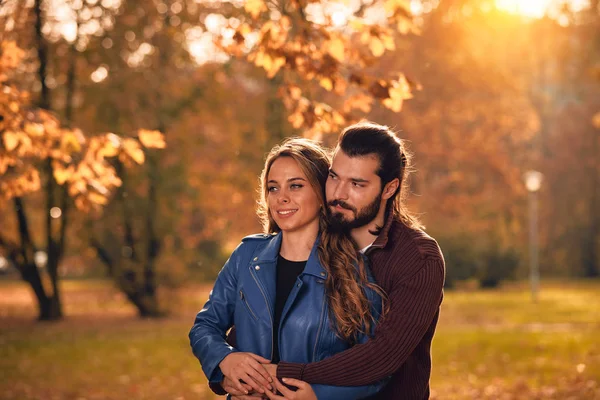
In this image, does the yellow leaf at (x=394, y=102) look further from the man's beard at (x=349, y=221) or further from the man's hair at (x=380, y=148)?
the man's beard at (x=349, y=221)

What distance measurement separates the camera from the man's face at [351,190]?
3.82m

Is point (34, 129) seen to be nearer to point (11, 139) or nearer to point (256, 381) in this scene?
point (11, 139)

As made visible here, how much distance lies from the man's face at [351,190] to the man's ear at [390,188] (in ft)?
0.25

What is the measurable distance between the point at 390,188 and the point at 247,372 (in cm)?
117

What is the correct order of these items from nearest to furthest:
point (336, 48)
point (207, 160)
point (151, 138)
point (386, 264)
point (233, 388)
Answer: point (233, 388), point (386, 264), point (336, 48), point (151, 138), point (207, 160)

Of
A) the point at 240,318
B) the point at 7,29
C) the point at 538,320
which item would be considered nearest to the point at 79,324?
the point at 7,29

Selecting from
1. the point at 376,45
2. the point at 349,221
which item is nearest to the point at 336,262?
the point at 349,221

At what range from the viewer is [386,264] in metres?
3.73

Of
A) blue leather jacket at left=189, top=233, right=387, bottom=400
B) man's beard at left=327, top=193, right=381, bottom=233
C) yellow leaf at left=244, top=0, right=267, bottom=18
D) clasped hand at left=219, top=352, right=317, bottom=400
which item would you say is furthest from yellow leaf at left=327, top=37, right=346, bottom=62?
clasped hand at left=219, top=352, right=317, bottom=400

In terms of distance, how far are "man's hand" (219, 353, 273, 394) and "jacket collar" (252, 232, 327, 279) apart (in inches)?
17.9

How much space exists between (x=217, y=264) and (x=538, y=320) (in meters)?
8.54

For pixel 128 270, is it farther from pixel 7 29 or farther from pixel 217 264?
pixel 7 29

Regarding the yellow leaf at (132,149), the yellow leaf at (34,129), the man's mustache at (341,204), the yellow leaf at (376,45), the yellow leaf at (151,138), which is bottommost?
the man's mustache at (341,204)

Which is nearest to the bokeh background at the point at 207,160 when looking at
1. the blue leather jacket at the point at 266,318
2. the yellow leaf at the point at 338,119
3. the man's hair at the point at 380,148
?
the yellow leaf at the point at 338,119
